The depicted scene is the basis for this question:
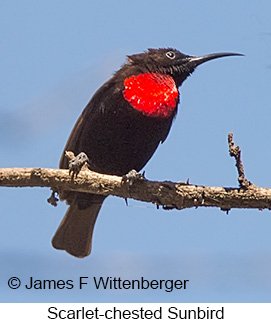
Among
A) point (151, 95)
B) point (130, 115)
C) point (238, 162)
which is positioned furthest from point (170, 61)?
point (238, 162)

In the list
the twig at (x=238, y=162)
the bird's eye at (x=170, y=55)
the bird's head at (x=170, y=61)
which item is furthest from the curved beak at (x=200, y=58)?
the twig at (x=238, y=162)

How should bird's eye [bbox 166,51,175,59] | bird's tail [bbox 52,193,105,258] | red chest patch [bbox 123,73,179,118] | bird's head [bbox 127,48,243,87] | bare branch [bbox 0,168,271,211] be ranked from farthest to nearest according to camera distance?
1. bird's tail [bbox 52,193,105,258]
2. bird's eye [bbox 166,51,175,59]
3. bird's head [bbox 127,48,243,87]
4. red chest patch [bbox 123,73,179,118]
5. bare branch [bbox 0,168,271,211]

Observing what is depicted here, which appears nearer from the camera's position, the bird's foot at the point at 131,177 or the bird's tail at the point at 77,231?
the bird's foot at the point at 131,177

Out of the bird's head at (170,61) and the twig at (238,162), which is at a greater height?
the bird's head at (170,61)

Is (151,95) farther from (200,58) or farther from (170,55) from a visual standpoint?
(200,58)

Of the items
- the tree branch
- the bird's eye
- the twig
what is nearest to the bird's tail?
the tree branch

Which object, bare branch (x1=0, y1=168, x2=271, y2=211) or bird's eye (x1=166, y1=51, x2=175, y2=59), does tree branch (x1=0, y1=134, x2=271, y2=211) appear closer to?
bare branch (x1=0, y1=168, x2=271, y2=211)

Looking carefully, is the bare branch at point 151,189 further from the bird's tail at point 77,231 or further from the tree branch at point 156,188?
the bird's tail at point 77,231
